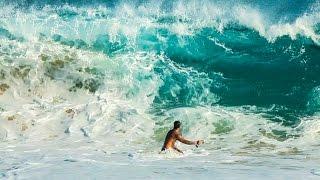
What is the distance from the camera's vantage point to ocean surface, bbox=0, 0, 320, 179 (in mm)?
10000

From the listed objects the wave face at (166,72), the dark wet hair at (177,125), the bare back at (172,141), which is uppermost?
the wave face at (166,72)

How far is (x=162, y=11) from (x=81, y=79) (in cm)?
456

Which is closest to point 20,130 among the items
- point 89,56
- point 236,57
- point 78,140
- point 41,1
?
point 78,140

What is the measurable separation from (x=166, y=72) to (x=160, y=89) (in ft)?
2.30

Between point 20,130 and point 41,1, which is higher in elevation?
point 41,1

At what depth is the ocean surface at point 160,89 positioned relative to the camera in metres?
10.0

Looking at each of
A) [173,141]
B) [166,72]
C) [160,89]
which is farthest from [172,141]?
[166,72]

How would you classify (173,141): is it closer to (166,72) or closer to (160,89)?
(160,89)

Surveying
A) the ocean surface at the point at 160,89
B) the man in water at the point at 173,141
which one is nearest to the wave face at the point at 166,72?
the ocean surface at the point at 160,89

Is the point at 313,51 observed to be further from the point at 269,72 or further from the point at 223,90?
the point at 223,90

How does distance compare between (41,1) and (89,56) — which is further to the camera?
(41,1)

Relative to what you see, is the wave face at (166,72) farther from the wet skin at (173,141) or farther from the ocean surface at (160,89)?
the wet skin at (173,141)

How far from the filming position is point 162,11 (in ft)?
62.1

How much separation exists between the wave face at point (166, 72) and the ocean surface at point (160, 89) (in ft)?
0.10
